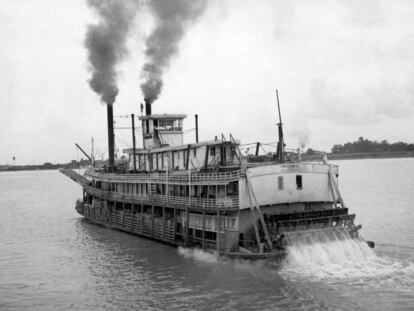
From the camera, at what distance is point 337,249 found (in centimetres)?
2955

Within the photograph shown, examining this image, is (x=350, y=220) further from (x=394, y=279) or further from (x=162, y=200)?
(x=162, y=200)

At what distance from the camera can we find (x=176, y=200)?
36.2 m

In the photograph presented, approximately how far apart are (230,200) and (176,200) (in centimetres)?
674

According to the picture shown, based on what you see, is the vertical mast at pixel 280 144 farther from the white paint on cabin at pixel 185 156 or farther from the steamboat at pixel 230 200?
the white paint on cabin at pixel 185 156

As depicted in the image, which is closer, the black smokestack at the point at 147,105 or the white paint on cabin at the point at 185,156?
the white paint on cabin at the point at 185,156

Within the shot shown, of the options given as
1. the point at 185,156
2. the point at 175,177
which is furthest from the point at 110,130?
the point at 175,177

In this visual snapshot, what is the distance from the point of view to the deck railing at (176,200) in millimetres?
30672

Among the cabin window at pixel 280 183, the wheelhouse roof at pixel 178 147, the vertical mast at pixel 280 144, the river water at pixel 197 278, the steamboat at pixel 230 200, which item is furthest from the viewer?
the wheelhouse roof at pixel 178 147

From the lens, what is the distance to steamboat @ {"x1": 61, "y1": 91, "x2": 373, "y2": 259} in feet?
98.9

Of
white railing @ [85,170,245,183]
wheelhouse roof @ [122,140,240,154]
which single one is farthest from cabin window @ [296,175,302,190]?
wheelhouse roof @ [122,140,240,154]

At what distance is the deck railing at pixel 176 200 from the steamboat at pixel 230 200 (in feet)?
0.20

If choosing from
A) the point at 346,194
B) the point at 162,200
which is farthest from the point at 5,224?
the point at 346,194

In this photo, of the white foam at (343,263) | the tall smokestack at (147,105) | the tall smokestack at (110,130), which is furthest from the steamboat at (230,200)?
the tall smokestack at (110,130)

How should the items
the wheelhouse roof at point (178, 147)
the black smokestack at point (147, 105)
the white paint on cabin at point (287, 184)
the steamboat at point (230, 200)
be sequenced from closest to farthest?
the steamboat at point (230, 200), the white paint on cabin at point (287, 184), the wheelhouse roof at point (178, 147), the black smokestack at point (147, 105)
